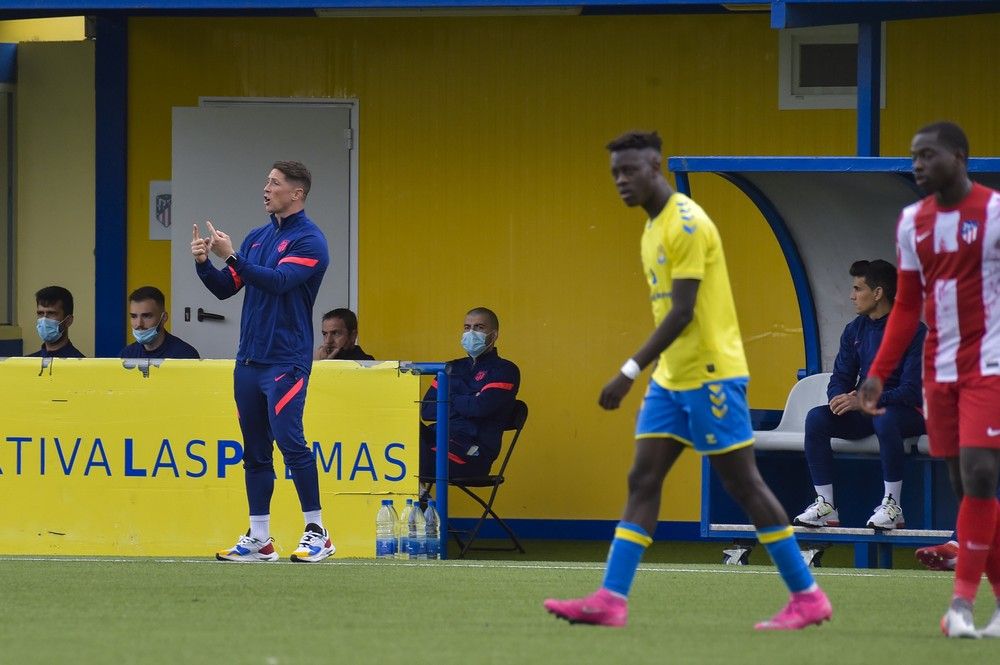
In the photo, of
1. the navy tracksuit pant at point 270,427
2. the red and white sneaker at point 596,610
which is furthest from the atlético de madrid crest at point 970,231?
the navy tracksuit pant at point 270,427

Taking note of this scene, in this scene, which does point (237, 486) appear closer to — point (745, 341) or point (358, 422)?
point (358, 422)

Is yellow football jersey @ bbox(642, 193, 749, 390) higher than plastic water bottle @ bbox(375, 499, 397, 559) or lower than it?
higher

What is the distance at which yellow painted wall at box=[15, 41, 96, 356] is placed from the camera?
12.8 m

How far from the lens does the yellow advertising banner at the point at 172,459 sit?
33.9ft

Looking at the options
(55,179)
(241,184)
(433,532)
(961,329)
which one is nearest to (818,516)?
(433,532)

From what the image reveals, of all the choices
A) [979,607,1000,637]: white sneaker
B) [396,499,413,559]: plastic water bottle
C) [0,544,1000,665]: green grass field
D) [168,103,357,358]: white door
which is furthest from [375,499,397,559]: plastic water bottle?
[979,607,1000,637]: white sneaker

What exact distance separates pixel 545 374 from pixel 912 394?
125 inches

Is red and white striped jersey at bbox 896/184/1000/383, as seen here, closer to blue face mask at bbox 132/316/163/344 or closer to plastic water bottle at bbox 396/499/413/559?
plastic water bottle at bbox 396/499/413/559

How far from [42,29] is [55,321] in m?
3.98

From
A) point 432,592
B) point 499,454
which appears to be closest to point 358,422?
point 499,454

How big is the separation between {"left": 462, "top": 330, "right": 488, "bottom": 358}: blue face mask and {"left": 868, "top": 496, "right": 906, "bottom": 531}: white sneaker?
2.92 m

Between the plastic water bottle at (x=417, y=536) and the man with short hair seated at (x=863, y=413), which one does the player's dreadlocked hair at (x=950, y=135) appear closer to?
the man with short hair seated at (x=863, y=413)

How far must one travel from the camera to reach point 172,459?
34.0ft

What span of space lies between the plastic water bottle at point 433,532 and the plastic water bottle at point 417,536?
49 millimetres
